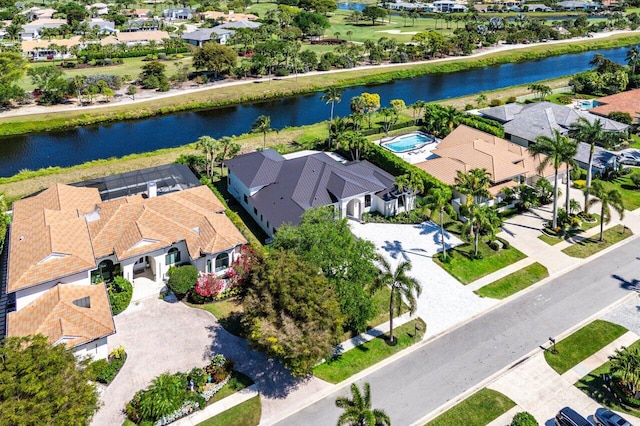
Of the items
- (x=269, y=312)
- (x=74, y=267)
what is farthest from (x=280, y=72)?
(x=269, y=312)

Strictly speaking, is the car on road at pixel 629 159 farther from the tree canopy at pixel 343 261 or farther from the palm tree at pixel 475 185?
the tree canopy at pixel 343 261

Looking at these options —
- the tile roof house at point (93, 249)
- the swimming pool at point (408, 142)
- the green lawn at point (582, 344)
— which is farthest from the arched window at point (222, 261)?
the swimming pool at point (408, 142)

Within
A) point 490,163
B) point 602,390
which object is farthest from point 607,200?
point 602,390

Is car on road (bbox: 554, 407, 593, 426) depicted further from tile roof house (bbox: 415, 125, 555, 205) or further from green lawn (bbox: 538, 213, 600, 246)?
tile roof house (bbox: 415, 125, 555, 205)

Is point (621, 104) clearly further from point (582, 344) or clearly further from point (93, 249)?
point (93, 249)

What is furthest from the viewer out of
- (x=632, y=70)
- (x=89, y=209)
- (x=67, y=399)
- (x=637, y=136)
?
(x=632, y=70)

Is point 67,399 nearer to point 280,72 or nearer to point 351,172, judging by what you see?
point 351,172
